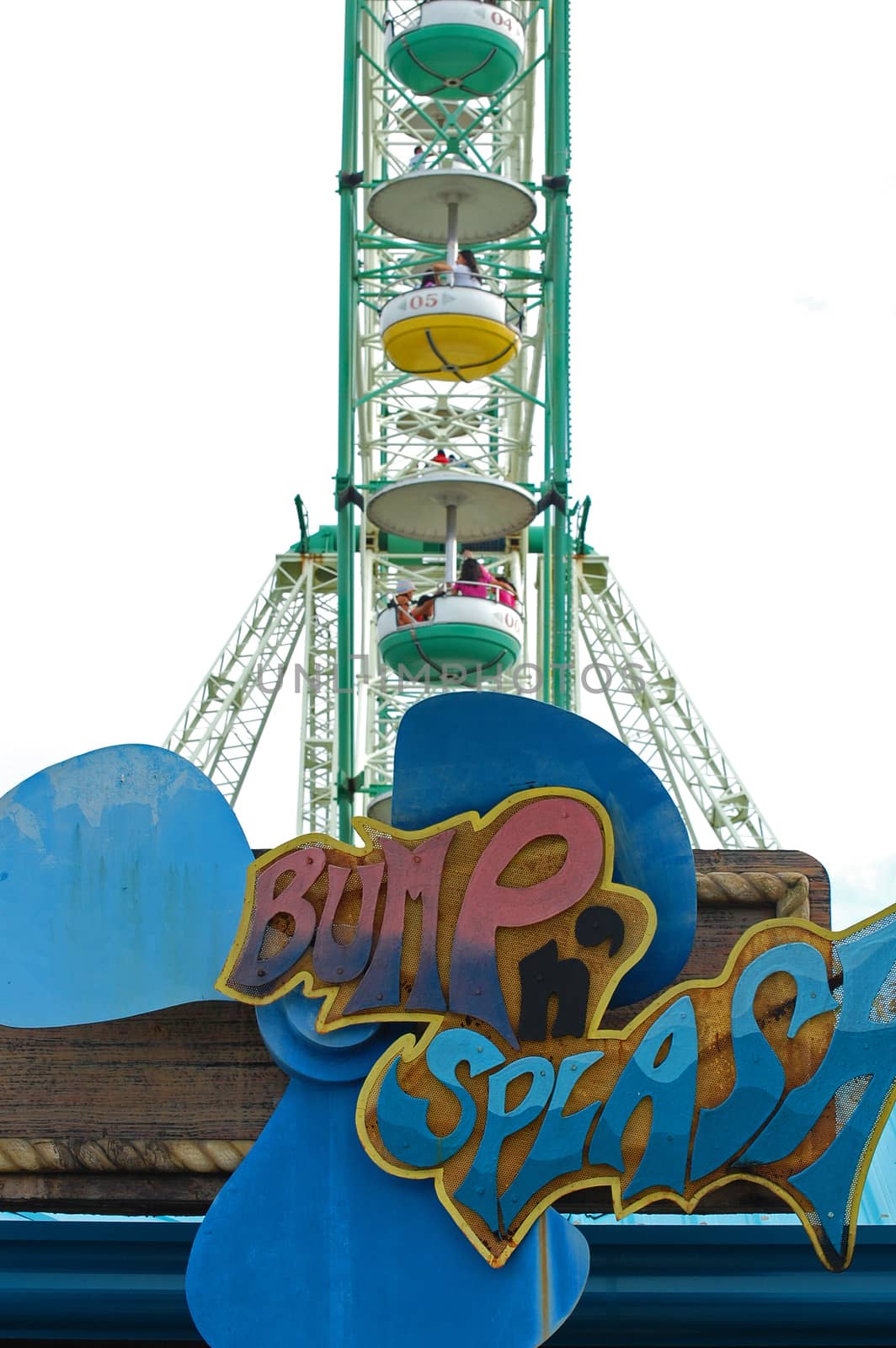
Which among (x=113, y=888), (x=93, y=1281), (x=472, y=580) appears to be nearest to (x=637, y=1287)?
(x=93, y=1281)

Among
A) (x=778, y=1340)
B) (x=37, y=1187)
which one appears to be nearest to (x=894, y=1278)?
(x=778, y=1340)

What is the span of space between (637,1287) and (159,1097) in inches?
93.8

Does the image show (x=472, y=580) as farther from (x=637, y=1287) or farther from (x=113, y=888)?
(x=113, y=888)

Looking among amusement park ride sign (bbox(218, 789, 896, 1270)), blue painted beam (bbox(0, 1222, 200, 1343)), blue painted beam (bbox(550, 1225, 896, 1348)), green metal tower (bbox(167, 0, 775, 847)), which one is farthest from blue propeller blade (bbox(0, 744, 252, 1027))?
green metal tower (bbox(167, 0, 775, 847))

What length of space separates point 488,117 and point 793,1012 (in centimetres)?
2139

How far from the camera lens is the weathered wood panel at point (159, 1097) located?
28.9 feet

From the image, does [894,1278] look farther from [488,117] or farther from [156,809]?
[488,117]

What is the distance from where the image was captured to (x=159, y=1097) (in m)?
8.93

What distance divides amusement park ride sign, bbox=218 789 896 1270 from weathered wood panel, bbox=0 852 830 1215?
82 cm

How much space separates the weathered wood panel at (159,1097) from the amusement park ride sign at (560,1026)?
818 millimetres

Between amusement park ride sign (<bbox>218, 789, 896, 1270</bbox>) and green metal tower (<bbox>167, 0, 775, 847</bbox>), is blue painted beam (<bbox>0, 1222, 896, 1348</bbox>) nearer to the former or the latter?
amusement park ride sign (<bbox>218, 789, 896, 1270</bbox>)

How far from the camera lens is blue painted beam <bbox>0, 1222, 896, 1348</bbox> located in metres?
9.26

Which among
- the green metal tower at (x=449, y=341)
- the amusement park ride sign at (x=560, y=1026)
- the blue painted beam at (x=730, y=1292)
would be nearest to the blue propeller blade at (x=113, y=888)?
the amusement park ride sign at (x=560, y=1026)

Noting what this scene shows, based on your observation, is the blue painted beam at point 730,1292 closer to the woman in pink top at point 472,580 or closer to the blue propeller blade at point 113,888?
the blue propeller blade at point 113,888
